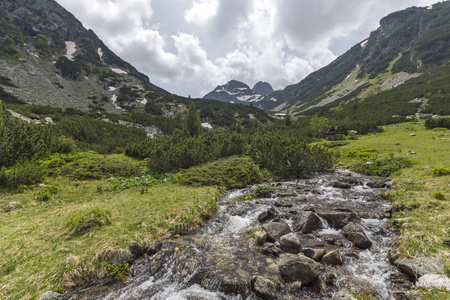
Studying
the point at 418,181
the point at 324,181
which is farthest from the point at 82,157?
the point at 418,181

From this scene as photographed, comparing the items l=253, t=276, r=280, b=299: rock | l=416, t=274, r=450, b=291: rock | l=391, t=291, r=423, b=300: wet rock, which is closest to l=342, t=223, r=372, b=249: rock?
l=416, t=274, r=450, b=291: rock

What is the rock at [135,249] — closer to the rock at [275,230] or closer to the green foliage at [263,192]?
the rock at [275,230]

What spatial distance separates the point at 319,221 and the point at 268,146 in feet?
42.8

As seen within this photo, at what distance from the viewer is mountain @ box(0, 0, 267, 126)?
70175 millimetres

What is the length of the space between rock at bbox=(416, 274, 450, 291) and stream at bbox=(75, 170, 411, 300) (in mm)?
433

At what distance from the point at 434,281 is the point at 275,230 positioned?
15.5 ft

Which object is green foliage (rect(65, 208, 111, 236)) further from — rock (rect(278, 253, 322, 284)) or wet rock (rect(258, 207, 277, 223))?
rock (rect(278, 253, 322, 284))

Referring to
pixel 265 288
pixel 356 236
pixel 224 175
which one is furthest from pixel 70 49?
pixel 356 236

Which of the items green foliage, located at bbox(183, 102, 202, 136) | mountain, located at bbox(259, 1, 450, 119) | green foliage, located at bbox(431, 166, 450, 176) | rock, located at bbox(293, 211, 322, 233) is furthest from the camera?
mountain, located at bbox(259, 1, 450, 119)

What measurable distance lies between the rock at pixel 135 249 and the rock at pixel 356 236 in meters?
8.60

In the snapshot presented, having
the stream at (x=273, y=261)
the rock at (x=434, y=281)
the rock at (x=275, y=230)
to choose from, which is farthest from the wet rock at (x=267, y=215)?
the rock at (x=434, y=281)

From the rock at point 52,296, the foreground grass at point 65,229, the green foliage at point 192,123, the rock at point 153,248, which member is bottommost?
the rock at point 153,248

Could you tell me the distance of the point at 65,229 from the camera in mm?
7684

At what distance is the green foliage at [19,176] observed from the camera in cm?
1187
